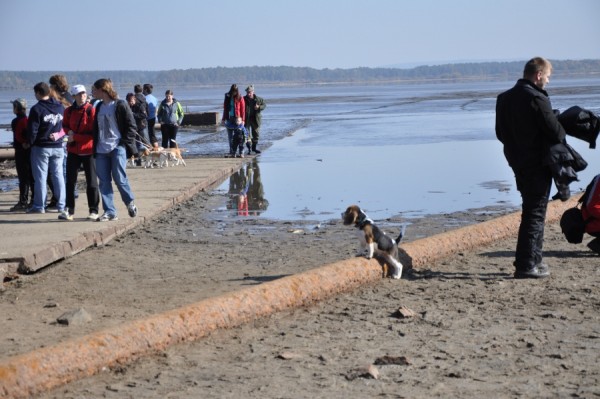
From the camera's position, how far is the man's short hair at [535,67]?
338 inches

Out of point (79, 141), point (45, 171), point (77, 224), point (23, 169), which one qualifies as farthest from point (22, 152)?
point (77, 224)

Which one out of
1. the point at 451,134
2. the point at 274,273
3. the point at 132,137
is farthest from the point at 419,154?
the point at 274,273

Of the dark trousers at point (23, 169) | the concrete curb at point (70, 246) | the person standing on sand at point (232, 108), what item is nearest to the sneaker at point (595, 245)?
the concrete curb at point (70, 246)

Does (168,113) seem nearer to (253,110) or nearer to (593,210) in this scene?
(253,110)

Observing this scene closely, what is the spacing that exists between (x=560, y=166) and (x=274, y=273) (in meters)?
2.74

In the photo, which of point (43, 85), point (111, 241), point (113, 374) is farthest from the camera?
point (43, 85)

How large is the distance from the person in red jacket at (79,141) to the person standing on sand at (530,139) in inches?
216

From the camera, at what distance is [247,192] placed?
55.1 feet

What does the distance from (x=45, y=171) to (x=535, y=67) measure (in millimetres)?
6759

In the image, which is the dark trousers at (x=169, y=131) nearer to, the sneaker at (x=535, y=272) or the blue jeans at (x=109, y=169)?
the blue jeans at (x=109, y=169)

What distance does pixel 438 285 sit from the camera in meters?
8.81

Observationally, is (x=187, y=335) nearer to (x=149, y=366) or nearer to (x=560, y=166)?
(x=149, y=366)

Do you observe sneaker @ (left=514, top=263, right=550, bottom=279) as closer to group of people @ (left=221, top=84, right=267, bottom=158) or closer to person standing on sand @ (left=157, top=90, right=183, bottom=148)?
person standing on sand @ (left=157, top=90, right=183, bottom=148)

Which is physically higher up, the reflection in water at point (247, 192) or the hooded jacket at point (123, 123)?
the hooded jacket at point (123, 123)
